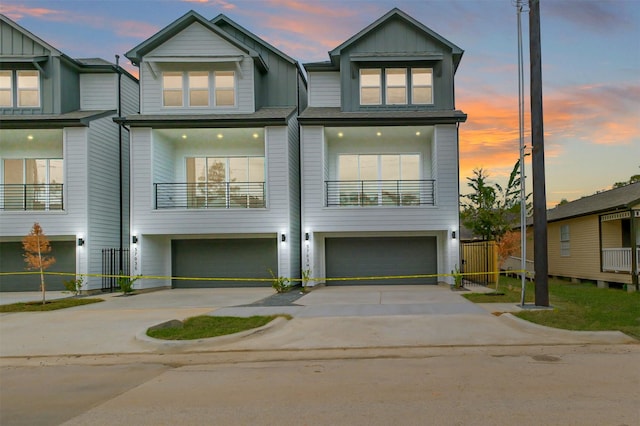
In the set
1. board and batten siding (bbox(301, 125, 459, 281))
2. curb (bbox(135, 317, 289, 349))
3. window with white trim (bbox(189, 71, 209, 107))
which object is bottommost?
curb (bbox(135, 317, 289, 349))

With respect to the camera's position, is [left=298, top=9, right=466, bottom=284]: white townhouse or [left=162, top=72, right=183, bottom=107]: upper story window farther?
[left=162, top=72, right=183, bottom=107]: upper story window

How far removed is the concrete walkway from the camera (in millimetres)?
9031

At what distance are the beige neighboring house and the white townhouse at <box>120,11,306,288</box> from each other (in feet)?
44.2

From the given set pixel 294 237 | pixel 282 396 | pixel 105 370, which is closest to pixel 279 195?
pixel 294 237

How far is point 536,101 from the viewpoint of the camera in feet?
40.1

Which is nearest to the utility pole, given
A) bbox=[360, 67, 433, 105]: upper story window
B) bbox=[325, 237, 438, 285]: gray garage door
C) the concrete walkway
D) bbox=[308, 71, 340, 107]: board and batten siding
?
the concrete walkway

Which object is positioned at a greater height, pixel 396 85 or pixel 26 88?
pixel 26 88

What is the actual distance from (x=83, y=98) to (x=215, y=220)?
30.3 feet

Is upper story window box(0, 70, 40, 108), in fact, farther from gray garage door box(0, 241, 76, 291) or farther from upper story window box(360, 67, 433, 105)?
upper story window box(360, 67, 433, 105)

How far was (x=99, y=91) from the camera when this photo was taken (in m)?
22.4

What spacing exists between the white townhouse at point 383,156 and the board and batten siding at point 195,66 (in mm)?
2679

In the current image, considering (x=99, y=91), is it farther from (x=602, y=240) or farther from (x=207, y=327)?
(x=602, y=240)

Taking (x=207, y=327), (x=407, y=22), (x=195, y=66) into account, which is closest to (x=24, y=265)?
(x=195, y=66)

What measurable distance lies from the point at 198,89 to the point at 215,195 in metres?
4.63
